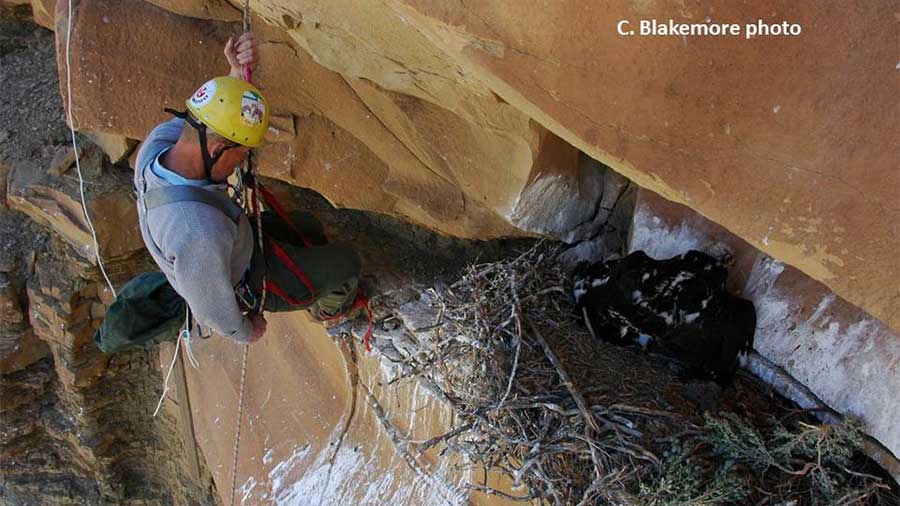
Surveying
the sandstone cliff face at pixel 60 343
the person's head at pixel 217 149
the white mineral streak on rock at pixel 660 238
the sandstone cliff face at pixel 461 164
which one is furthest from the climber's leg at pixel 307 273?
the sandstone cliff face at pixel 60 343

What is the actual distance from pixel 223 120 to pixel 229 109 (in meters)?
0.04

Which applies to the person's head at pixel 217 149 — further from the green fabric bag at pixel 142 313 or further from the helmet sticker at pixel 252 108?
the green fabric bag at pixel 142 313

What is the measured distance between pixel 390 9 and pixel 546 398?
1.50 metres

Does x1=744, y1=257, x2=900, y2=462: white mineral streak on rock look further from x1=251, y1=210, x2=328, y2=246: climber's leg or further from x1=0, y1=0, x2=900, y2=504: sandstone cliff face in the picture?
x1=251, y1=210, x2=328, y2=246: climber's leg

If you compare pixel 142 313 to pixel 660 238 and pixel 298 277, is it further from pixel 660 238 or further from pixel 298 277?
pixel 660 238

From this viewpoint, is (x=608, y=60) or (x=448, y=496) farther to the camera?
(x=448, y=496)

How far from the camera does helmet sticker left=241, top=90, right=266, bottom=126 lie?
8.28 ft

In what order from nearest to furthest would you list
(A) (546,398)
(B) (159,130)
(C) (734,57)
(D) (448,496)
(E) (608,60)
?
(C) (734,57) → (E) (608,60) → (A) (546,398) → (B) (159,130) → (D) (448,496)

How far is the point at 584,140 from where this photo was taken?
201 centimetres

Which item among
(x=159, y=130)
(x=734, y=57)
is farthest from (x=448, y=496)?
(x=734, y=57)

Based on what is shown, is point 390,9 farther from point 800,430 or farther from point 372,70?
point 800,430

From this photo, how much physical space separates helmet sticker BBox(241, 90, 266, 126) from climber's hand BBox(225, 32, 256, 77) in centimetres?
35

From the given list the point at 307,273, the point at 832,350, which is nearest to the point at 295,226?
the point at 307,273

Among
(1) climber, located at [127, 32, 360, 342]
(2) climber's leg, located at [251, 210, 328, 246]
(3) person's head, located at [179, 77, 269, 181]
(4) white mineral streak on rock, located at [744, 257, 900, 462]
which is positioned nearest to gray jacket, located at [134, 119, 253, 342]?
(1) climber, located at [127, 32, 360, 342]
